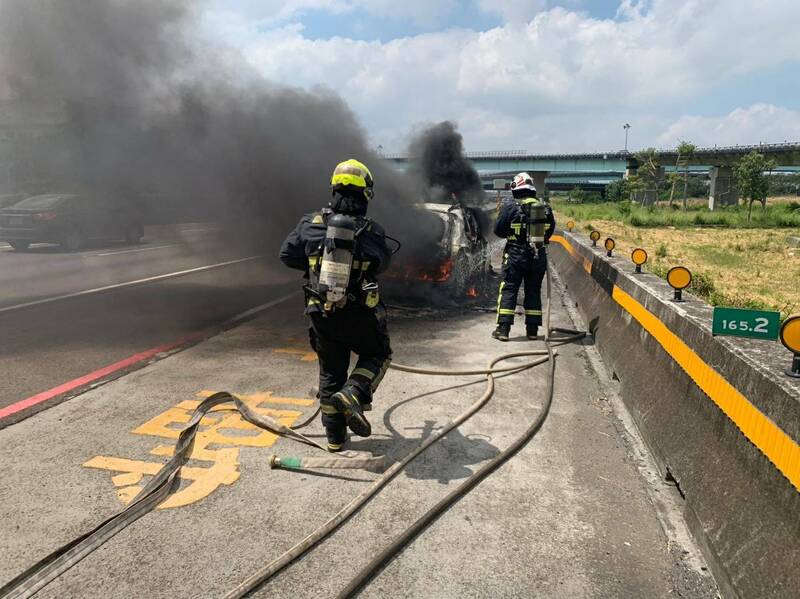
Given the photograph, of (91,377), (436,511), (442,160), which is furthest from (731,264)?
(91,377)

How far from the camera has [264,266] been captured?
42.5 feet

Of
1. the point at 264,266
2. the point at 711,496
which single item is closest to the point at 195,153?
the point at 264,266

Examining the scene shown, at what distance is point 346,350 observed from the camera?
410 centimetres

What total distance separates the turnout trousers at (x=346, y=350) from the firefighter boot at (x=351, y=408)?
0.33 ft

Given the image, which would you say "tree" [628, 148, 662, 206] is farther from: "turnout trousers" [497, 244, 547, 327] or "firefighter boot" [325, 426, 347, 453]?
"firefighter boot" [325, 426, 347, 453]

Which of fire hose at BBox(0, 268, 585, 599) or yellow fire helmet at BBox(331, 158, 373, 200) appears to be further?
yellow fire helmet at BBox(331, 158, 373, 200)

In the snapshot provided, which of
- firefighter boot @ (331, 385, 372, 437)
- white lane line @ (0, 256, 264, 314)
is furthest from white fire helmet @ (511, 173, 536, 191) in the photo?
white lane line @ (0, 256, 264, 314)

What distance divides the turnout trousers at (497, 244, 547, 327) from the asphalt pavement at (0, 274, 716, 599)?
1.95m

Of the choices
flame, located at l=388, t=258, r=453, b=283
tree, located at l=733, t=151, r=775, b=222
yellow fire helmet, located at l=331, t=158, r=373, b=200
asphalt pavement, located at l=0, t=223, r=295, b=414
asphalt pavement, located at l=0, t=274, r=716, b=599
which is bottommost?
asphalt pavement, located at l=0, t=274, r=716, b=599

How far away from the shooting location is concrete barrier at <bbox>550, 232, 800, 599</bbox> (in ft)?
7.13

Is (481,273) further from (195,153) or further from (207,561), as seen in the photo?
(207,561)

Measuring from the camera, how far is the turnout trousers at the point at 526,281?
7.17 meters

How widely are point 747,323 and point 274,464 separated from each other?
272cm

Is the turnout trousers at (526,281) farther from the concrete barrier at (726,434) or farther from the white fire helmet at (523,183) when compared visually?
the concrete barrier at (726,434)
